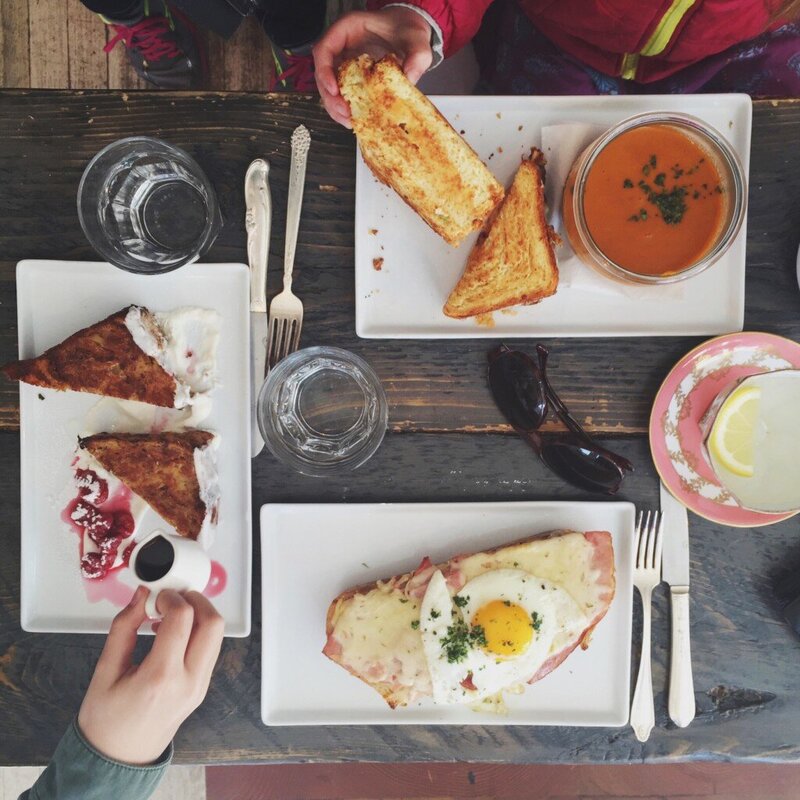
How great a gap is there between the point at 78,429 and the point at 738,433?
Answer: 4.54ft

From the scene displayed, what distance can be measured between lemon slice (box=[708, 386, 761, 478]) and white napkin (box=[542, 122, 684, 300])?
25 centimetres

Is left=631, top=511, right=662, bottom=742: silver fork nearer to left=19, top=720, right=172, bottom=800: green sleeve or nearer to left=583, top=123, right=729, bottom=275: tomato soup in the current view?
left=583, top=123, right=729, bottom=275: tomato soup

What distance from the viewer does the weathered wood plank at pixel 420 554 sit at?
1488 millimetres

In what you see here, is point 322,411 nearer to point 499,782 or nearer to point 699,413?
point 699,413

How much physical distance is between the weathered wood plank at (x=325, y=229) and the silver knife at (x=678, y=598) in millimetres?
206

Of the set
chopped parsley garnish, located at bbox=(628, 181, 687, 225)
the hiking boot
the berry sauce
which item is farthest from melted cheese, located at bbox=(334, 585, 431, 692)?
the hiking boot

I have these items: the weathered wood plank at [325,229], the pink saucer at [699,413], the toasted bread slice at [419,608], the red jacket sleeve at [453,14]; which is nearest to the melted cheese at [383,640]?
the toasted bread slice at [419,608]

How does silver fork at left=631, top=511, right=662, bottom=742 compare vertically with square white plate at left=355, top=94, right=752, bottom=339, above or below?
below

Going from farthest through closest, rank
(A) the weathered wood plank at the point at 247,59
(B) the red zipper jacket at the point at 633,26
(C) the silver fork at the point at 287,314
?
1. (A) the weathered wood plank at the point at 247,59
2. (C) the silver fork at the point at 287,314
3. (B) the red zipper jacket at the point at 633,26

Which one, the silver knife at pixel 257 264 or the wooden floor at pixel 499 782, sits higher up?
the silver knife at pixel 257 264

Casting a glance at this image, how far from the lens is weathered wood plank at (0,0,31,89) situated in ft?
6.43

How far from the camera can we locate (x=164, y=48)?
1.75 meters

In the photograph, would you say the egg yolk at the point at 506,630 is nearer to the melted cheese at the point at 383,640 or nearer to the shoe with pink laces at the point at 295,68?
the melted cheese at the point at 383,640

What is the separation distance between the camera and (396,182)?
1.32 m
